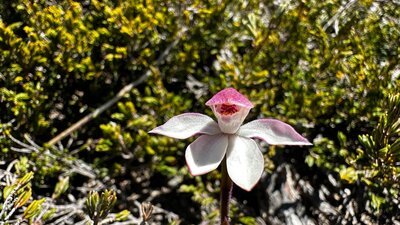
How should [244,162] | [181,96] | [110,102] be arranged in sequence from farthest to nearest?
1. [181,96]
2. [110,102]
3. [244,162]

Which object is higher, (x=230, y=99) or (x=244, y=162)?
(x=230, y=99)

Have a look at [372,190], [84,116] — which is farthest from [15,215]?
[372,190]

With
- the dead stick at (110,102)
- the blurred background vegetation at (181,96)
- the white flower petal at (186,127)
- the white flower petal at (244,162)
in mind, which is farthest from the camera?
the dead stick at (110,102)

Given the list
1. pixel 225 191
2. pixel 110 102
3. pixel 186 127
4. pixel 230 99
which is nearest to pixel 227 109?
pixel 230 99

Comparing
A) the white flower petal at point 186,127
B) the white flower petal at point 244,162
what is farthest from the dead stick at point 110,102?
the white flower petal at point 244,162

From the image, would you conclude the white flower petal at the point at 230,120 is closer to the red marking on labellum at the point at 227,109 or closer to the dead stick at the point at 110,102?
the red marking on labellum at the point at 227,109

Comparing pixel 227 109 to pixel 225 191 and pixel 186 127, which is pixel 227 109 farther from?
pixel 225 191

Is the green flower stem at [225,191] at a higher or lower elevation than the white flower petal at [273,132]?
lower

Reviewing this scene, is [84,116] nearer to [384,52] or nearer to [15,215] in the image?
[15,215]
